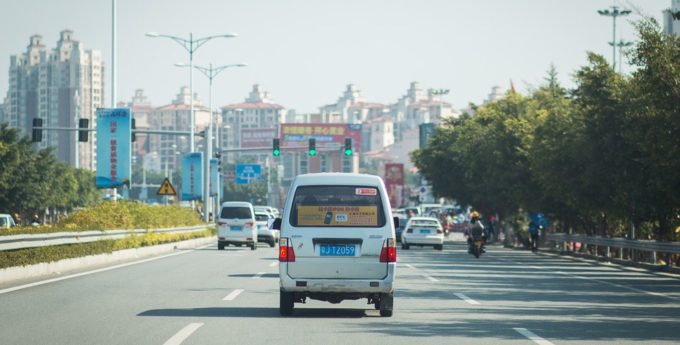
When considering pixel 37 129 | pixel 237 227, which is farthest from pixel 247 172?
pixel 237 227

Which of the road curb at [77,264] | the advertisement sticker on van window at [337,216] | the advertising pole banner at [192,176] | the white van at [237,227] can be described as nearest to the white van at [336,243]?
the advertisement sticker on van window at [337,216]

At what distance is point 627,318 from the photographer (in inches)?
699

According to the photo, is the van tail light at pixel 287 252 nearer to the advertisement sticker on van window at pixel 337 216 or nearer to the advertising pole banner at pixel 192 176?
the advertisement sticker on van window at pixel 337 216

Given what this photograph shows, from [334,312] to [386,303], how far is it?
1.25m

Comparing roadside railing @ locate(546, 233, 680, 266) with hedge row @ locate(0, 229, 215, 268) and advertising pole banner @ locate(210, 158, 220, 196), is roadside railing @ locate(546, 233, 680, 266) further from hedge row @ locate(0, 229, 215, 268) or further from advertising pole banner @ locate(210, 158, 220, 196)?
advertising pole banner @ locate(210, 158, 220, 196)

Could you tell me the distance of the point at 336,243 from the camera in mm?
16906

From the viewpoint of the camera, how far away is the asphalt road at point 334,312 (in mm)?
14414

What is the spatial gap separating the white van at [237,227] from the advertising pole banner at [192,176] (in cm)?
2002

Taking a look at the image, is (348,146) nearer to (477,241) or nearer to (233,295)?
(477,241)

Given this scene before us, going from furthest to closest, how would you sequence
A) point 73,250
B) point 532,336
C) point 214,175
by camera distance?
point 214,175
point 73,250
point 532,336

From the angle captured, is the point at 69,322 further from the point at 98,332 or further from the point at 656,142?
the point at 656,142

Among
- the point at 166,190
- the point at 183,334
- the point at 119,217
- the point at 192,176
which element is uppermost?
the point at 192,176

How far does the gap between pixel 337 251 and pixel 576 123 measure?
26.4 m

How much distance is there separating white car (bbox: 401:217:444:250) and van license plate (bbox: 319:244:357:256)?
3636cm
